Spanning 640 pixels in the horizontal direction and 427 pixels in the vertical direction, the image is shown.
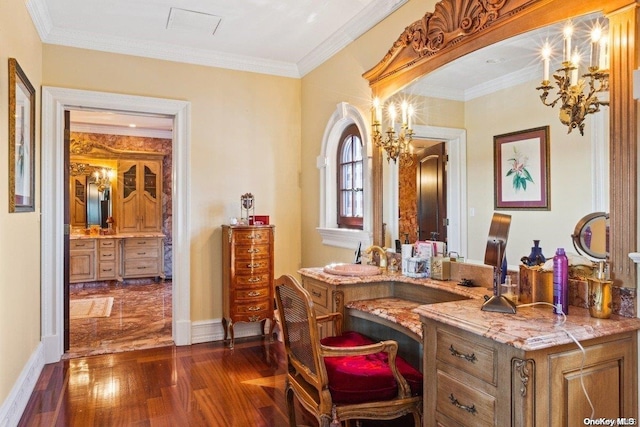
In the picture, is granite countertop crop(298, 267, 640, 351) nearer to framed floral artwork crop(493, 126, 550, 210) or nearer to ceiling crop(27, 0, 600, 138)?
framed floral artwork crop(493, 126, 550, 210)

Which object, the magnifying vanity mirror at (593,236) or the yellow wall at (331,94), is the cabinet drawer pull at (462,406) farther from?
the yellow wall at (331,94)

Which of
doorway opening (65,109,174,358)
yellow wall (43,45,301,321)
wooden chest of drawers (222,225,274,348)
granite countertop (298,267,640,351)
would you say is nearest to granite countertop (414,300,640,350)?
granite countertop (298,267,640,351)

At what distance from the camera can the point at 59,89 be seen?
369cm

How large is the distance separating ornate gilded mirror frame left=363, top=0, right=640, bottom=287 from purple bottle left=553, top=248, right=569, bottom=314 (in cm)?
17

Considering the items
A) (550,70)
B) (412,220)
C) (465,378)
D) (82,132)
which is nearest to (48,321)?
(412,220)

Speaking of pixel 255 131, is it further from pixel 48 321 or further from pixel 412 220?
pixel 48 321

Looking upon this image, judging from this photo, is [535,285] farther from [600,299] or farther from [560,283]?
[600,299]

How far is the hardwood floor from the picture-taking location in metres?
2.67

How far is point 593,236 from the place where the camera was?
5.87ft

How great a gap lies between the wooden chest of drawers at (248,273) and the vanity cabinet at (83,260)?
435cm

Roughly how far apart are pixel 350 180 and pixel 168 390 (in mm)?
2182

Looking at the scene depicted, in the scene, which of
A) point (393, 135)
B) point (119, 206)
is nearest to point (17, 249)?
point (393, 135)

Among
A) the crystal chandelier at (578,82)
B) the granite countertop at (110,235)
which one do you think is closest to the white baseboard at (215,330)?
the crystal chandelier at (578,82)

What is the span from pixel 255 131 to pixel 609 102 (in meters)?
3.30
